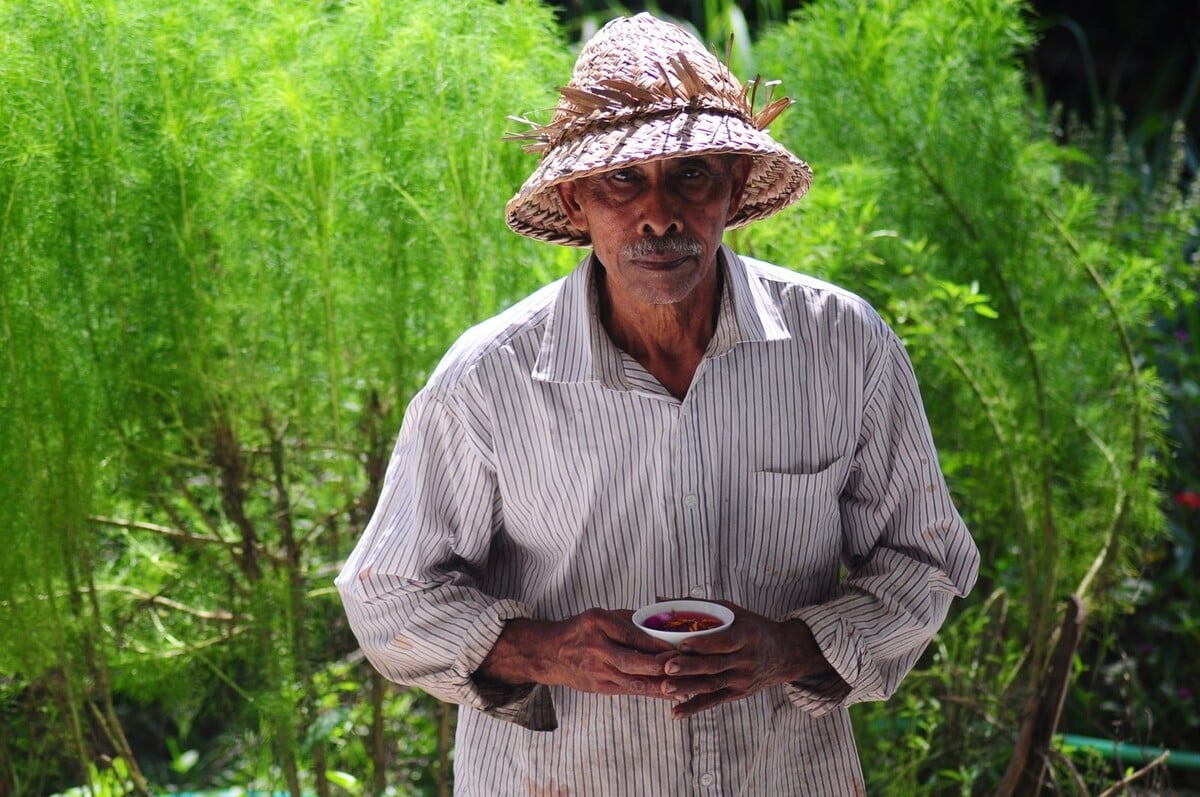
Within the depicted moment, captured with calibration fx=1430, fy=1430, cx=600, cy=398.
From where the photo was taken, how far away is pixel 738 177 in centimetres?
196

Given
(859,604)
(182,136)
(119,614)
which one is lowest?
(119,614)

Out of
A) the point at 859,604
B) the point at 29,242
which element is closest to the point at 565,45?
the point at 29,242

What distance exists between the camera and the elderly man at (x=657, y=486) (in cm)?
181

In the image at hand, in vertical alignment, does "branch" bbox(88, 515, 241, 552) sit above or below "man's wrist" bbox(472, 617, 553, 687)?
below

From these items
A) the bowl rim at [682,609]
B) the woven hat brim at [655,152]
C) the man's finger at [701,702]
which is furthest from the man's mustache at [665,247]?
the man's finger at [701,702]

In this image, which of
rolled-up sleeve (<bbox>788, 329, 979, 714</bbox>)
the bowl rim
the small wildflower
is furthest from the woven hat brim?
the small wildflower

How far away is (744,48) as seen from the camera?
3.55 meters

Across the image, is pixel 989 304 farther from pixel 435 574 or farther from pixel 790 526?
pixel 435 574

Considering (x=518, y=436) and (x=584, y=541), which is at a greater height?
(x=518, y=436)

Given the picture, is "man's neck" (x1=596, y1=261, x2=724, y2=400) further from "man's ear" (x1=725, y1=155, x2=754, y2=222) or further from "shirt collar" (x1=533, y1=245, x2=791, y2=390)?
"man's ear" (x1=725, y1=155, x2=754, y2=222)

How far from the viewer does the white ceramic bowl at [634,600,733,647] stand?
5.34ft

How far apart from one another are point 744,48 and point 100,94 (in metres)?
1.66

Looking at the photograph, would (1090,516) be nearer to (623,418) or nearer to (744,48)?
(744,48)

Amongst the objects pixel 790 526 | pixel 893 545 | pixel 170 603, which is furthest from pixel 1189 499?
pixel 170 603
